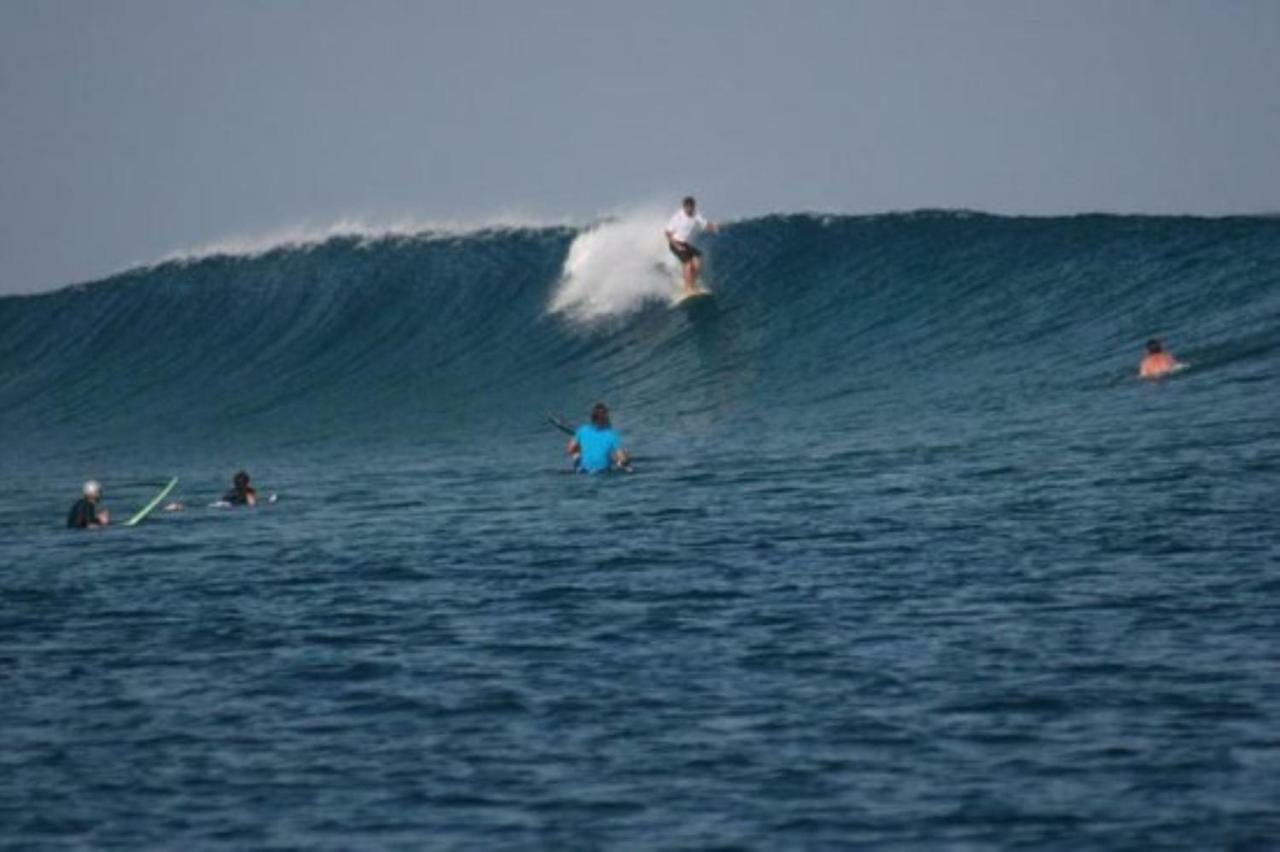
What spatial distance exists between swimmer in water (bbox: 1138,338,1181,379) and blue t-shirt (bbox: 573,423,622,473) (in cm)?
552

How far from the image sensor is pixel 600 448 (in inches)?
798

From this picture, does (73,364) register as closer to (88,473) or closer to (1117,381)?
(88,473)

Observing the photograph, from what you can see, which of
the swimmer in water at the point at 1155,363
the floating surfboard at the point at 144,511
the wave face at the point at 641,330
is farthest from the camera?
the wave face at the point at 641,330

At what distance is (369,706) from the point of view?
35.0 feet

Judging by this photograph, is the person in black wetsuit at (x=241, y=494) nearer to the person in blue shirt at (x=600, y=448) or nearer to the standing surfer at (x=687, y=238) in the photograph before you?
the person in blue shirt at (x=600, y=448)

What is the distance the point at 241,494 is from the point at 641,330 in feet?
37.4

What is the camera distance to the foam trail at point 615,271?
32.3 meters

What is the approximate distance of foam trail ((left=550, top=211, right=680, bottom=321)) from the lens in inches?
1271

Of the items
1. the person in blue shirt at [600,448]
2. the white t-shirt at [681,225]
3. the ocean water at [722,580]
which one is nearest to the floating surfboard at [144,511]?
the ocean water at [722,580]

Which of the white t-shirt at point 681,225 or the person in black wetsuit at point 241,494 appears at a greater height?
the white t-shirt at point 681,225

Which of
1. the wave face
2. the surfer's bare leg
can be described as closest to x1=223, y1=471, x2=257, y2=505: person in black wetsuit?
the wave face

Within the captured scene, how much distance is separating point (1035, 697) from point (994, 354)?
15.6 meters

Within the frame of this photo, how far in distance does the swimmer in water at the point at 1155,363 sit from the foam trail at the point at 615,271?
11294mm

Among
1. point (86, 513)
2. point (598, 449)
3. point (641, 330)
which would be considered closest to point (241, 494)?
Result: point (86, 513)
